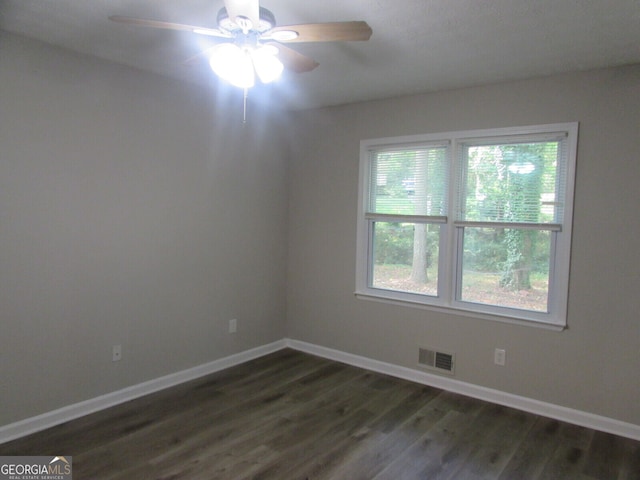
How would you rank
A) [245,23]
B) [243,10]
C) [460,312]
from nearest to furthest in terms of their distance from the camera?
[243,10] → [245,23] → [460,312]

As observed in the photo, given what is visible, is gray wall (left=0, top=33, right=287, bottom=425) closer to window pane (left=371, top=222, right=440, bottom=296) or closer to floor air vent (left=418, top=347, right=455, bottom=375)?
window pane (left=371, top=222, right=440, bottom=296)

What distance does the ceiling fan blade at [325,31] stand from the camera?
177cm

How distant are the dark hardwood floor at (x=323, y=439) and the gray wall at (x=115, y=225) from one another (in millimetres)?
379

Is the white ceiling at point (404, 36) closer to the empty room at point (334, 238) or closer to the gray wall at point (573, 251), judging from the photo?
the empty room at point (334, 238)

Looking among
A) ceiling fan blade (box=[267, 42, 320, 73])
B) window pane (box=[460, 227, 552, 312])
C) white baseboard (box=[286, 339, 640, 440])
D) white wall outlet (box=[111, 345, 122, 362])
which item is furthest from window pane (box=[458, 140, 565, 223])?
white wall outlet (box=[111, 345, 122, 362])

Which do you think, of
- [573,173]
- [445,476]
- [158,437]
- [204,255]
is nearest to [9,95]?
[204,255]

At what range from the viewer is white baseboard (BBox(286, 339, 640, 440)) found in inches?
116

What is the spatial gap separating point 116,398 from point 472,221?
298 cm

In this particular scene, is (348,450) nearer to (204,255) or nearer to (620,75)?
(204,255)

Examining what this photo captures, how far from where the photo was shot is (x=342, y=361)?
418 centimetres

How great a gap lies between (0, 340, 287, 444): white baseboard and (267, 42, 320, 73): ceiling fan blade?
2.56 m

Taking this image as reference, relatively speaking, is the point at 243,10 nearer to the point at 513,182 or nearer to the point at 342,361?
the point at 513,182

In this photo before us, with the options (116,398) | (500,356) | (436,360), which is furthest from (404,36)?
(116,398)

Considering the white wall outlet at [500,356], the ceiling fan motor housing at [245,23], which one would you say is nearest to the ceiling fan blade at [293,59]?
the ceiling fan motor housing at [245,23]
